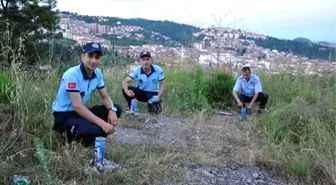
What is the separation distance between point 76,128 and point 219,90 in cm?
378

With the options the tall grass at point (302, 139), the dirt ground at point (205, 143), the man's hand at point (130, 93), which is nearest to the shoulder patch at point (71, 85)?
the dirt ground at point (205, 143)

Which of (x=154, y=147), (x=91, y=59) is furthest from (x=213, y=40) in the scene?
(x=91, y=59)

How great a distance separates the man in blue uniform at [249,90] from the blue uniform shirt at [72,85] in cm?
332

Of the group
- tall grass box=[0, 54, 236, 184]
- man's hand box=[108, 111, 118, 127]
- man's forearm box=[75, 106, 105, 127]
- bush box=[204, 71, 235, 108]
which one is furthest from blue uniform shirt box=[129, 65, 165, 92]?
man's forearm box=[75, 106, 105, 127]

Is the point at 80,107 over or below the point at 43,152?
over

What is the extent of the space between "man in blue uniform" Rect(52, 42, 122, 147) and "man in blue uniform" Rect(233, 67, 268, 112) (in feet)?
11.0

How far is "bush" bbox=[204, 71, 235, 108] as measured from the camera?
6.46 meters

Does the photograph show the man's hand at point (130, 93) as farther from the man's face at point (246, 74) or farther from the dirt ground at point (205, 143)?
the man's face at point (246, 74)

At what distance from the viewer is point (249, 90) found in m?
6.38

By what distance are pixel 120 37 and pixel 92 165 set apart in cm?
766

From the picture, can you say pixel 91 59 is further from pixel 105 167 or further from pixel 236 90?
pixel 236 90

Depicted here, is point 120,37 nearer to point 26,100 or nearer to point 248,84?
point 248,84

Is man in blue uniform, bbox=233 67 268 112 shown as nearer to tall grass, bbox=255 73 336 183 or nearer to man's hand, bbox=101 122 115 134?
tall grass, bbox=255 73 336 183

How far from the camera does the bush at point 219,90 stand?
646 centimetres
